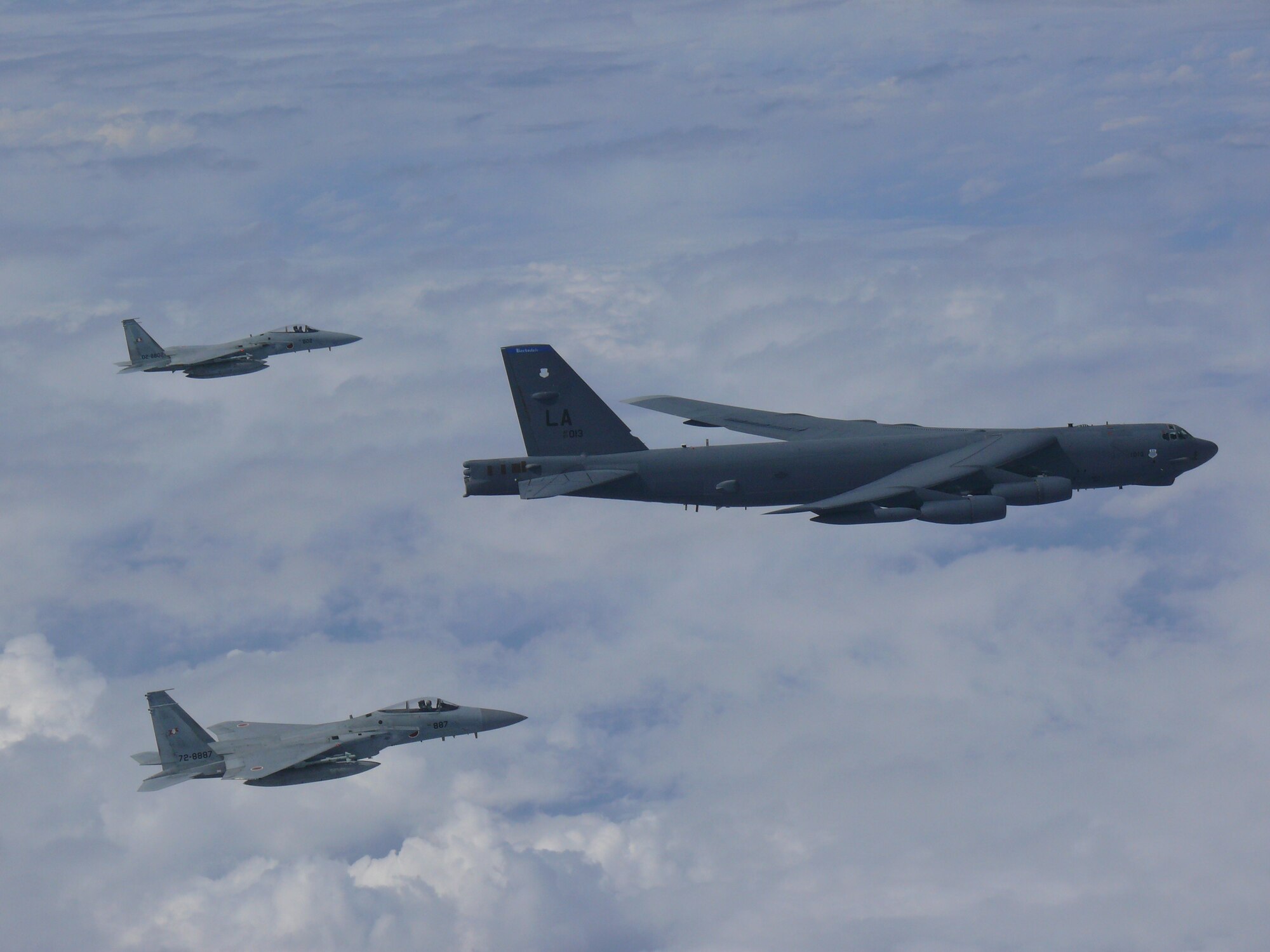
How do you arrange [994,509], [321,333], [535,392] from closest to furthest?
[994,509] < [535,392] < [321,333]

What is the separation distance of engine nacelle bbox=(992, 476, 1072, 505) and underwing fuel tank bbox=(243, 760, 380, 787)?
105 feet

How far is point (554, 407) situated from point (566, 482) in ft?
12.3

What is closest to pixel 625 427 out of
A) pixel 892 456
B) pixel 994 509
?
pixel 892 456

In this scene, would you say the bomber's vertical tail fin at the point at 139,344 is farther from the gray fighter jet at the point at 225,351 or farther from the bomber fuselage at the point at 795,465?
the bomber fuselage at the point at 795,465

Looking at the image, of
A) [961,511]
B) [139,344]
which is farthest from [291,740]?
[139,344]

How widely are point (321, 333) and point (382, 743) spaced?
137ft

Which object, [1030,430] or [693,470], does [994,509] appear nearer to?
[1030,430]

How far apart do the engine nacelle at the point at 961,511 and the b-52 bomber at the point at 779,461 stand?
6.97ft

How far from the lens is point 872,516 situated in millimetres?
58531

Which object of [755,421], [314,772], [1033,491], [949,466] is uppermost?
[755,421]

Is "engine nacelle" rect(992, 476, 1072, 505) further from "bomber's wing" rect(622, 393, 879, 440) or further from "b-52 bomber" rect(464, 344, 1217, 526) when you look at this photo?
"bomber's wing" rect(622, 393, 879, 440)

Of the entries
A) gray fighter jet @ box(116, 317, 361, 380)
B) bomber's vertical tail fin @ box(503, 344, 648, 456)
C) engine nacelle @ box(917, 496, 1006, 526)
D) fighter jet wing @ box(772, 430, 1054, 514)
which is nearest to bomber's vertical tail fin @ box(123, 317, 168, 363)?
gray fighter jet @ box(116, 317, 361, 380)

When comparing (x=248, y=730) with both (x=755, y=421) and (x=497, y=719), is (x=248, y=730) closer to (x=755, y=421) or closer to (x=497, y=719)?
(x=497, y=719)

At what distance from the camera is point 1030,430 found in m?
65.6
